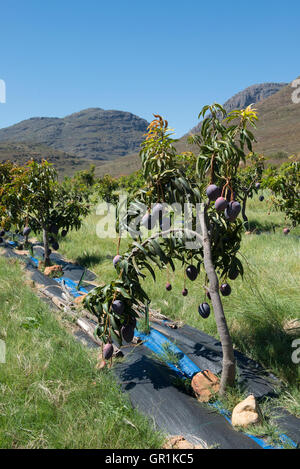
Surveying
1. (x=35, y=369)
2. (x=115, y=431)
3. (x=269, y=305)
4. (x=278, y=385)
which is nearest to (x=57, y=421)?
(x=115, y=431)

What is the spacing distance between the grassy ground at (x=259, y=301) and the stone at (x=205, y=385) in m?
0.47

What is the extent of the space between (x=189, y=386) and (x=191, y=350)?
1.60 feet

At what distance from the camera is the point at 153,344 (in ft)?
9.51

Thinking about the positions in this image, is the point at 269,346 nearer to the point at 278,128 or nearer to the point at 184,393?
the point at 184,393

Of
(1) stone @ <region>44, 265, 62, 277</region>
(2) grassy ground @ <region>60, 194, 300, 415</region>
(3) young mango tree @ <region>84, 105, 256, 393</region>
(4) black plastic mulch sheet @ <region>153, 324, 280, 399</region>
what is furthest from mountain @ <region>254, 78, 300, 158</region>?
(3) young mango tree @ <region>84, 105, 256, 393</region>

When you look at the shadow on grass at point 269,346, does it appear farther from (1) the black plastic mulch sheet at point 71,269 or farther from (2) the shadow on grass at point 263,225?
(2) the shadow on grass at point 263,225

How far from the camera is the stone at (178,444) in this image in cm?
168

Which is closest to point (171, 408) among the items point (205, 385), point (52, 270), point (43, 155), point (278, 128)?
point (205, 385)

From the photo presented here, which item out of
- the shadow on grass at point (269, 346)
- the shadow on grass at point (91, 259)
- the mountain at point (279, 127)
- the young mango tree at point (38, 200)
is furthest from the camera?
the mountain at point (279, 127)

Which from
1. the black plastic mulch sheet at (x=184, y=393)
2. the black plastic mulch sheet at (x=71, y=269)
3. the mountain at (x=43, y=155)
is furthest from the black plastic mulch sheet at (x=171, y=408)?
the mountain at (x=43, y=155)

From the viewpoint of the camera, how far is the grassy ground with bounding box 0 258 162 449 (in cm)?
171

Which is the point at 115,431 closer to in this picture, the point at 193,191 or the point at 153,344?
the point at 153,344

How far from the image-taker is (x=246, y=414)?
1828 millimetres

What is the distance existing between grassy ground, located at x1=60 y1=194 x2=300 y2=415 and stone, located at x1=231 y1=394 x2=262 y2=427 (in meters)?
0.36
